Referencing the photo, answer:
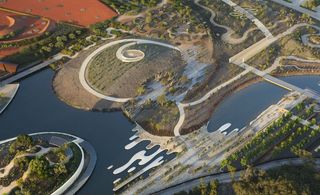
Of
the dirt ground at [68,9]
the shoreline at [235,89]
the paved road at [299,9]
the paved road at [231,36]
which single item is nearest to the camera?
the shoreline at [235,89]

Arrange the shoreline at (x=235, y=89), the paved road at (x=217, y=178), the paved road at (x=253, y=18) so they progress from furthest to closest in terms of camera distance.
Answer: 1. the paved road at (x=253, y=18)
2. the shoreline at (x=235, y=89)
3. the paved road at (x=217, y=178)

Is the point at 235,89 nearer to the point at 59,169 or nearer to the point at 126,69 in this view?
the point at 126,69

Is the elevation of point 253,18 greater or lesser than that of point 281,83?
greater

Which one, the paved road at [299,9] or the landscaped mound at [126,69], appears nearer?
the landscaped mound at [126,69]

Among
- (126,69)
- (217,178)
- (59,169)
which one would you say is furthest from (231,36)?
(59,169)

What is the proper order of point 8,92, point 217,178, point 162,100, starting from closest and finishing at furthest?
point 217,178, point 162,100, point 8,92

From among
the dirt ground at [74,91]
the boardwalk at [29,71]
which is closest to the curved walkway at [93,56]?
the dirt ground at [74,91]

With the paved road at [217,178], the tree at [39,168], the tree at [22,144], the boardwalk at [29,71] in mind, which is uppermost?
the boardwalk at [29,71]

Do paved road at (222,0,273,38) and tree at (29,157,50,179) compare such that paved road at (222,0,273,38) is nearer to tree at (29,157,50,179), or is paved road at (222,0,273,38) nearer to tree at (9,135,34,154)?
tree at (9,135,34,154)

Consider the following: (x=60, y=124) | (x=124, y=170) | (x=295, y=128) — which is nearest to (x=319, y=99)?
(x=295, y=128)

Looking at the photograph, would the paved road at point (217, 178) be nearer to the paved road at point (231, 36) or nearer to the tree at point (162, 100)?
the tree at point (162, 100)
